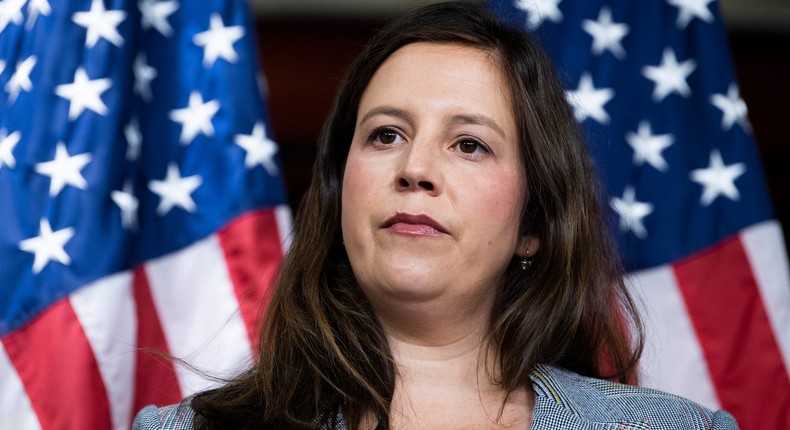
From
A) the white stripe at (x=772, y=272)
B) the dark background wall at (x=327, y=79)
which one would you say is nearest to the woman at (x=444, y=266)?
the white stripe at (x=772, y=272)

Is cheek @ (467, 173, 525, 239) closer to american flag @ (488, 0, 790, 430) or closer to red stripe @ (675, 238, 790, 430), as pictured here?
american flag @ (488, 0, 790, 430)

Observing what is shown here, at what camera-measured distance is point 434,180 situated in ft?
6.77

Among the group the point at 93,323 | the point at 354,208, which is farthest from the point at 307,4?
the point at 354,208

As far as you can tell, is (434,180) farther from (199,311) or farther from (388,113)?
(199,311)

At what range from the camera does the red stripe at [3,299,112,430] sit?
2.54m

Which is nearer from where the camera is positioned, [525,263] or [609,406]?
[609,406]

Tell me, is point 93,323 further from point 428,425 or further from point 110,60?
point 428,425

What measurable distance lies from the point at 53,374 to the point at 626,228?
1485 millimetres

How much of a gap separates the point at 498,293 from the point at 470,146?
35cm

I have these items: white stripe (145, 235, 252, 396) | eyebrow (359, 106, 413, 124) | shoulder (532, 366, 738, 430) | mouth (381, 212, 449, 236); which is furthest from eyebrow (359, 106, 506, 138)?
white stripe (145, 235, 252, 396)

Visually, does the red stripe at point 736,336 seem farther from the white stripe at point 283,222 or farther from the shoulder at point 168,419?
the shoulder at point 168,419

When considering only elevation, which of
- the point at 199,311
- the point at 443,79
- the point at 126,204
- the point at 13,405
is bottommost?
the point at 13,405

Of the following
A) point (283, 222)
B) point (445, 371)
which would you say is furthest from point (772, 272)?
point (283, 222)

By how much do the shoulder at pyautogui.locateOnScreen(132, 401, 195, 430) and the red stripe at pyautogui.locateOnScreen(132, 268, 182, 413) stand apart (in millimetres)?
577
